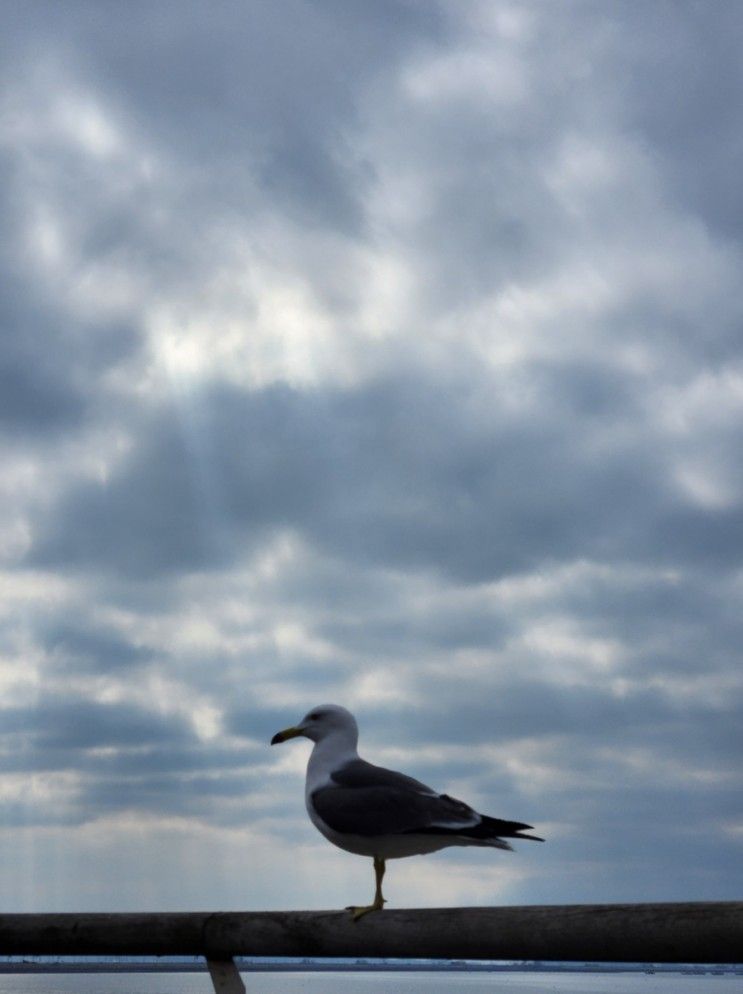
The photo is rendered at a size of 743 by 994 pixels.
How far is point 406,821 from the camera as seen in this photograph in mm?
5617

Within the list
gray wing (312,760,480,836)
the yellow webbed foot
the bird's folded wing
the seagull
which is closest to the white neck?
the seagull

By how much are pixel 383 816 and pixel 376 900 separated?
79 cm

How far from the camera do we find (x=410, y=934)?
4121 millimetres

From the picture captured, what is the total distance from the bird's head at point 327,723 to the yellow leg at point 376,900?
3.50ft

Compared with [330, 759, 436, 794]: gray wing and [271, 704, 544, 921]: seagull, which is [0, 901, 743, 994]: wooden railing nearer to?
[271, 704, 544, 921]: seagull

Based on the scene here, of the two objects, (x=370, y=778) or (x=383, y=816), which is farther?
(x=370, y=778)

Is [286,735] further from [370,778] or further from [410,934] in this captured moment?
[410,934]

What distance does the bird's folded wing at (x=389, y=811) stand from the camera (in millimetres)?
5473

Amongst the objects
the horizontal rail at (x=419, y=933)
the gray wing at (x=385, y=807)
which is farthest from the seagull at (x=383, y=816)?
the horizontal rail at (x=419, y=933)

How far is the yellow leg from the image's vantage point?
14.2 ft

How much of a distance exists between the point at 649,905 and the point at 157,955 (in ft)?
7.22

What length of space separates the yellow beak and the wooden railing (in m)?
2.36

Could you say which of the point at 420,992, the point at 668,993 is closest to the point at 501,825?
the point at 420,992

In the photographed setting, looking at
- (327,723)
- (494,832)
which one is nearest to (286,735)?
(327,723)
